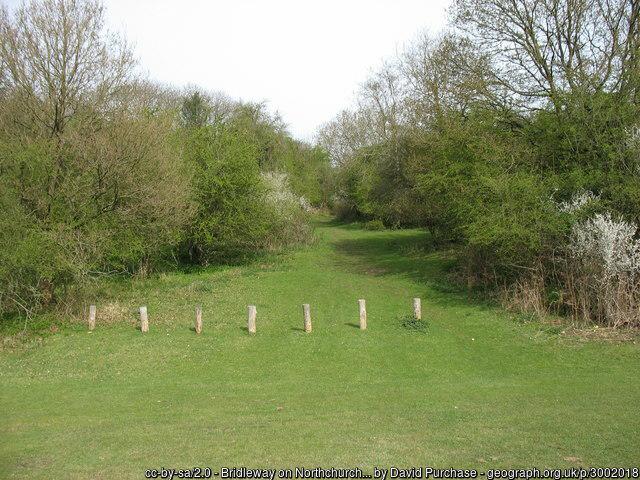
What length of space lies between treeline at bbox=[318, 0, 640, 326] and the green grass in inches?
82.7

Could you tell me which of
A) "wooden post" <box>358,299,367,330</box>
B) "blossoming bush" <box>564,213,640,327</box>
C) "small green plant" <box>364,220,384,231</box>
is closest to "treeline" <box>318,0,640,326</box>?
"blossoming bush" <box>564,213,640,327</box>

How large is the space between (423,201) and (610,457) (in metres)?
27.0

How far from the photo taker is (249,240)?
1276 inches

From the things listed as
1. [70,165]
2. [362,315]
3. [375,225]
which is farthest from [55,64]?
[375,225]

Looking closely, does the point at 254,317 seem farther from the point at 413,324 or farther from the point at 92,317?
the point at 92,317

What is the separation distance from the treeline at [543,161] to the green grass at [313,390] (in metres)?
2.10

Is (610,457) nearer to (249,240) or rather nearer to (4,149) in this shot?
(4,149)

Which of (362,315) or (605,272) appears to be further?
(362,315)

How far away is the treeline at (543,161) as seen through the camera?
1770 cm

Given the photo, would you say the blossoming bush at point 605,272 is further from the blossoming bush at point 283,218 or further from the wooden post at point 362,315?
the blossoming bush at point 283,218

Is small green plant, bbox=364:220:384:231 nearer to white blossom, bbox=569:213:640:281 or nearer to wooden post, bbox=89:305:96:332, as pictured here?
white blossom, bbox=569:213:640:281

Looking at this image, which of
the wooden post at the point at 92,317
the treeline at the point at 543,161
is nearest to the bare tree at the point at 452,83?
the treeline at the point at 543,161

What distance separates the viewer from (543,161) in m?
21.9

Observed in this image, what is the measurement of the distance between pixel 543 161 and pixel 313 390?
14.5 metres
